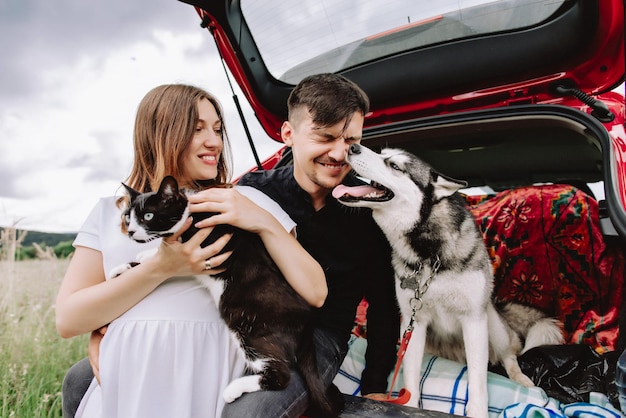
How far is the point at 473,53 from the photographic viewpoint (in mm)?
1942

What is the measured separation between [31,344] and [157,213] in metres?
2.15

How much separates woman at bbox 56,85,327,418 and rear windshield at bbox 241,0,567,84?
0.81m

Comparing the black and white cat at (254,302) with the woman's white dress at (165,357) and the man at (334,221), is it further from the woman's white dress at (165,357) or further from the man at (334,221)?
the man at (334,221)

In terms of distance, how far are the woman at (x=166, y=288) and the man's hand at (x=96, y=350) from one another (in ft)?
0.16

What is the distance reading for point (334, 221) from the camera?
5.84ft

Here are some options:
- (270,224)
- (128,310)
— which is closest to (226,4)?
(270,224)

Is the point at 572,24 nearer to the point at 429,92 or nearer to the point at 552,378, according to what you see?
the point at 429,92

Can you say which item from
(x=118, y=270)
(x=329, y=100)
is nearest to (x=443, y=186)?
(x=329, y=100)

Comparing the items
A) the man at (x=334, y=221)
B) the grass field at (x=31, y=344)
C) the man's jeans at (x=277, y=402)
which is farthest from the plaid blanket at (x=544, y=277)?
the grass field at (x=31, y=344)

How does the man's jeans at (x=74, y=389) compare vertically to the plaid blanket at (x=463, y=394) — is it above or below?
above

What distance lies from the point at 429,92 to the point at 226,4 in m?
1.09

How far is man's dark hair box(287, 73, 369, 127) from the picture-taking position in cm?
163

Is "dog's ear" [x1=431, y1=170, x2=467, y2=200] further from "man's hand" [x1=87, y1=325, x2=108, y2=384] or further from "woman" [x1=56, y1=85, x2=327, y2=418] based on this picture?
"man's hand" [x1=87, y1=325, x2=108, y2=384]

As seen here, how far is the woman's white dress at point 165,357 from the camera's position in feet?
4.14
